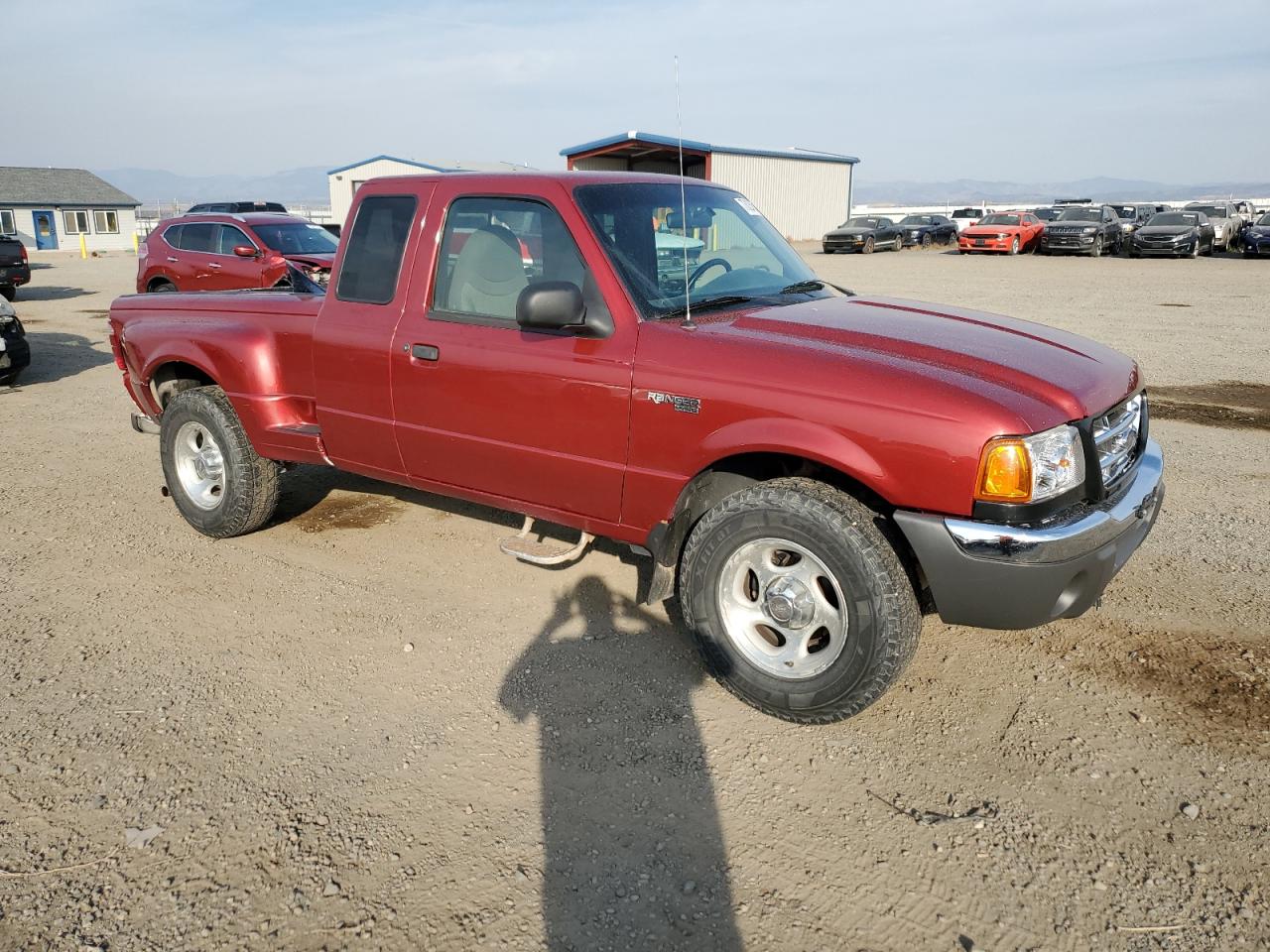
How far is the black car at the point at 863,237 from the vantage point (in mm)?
35469

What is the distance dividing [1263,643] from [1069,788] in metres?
1.57

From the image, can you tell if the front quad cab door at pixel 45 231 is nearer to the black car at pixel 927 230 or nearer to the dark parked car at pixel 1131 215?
the black car at pixel 927 230

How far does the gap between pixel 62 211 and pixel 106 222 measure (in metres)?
2.46

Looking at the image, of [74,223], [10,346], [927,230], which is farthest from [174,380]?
[74,223]

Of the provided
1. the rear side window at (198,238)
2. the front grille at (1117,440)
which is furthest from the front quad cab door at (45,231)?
the front grille at (1117,440)

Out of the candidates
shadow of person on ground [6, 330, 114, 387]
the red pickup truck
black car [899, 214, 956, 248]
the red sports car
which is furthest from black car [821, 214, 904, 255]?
the red pickup truck

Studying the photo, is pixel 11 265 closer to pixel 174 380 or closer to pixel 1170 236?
pixel 174 380

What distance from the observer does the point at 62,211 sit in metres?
54.2

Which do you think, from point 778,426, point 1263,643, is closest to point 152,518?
point 778,426

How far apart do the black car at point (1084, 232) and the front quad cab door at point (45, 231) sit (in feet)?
173

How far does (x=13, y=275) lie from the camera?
1938 centimetres

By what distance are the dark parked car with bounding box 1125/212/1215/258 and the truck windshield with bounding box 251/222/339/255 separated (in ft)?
83.7

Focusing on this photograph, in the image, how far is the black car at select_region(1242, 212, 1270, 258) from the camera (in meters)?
28.4

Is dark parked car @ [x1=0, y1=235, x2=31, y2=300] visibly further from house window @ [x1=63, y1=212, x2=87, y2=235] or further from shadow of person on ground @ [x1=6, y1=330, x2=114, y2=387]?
house window @ [x1=63, y1=212, x2=87, y2=235]
